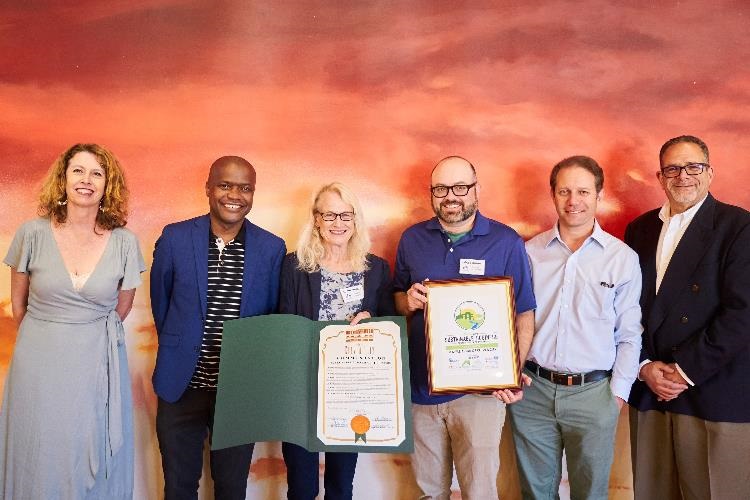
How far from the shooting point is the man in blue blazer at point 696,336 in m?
2.40

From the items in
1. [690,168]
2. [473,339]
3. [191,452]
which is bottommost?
[191,452]

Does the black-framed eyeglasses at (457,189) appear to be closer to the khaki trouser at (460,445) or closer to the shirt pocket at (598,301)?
the shirt pocket at (598,301)

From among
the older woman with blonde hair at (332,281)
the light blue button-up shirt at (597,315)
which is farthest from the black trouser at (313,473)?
the light blue button-up shirt at (597,315)

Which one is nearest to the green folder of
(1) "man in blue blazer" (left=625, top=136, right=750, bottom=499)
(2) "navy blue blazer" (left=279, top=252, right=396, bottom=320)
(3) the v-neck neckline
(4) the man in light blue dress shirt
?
(2) "navy blue blazer" (left=279, top=252, right=396, bottom=320)

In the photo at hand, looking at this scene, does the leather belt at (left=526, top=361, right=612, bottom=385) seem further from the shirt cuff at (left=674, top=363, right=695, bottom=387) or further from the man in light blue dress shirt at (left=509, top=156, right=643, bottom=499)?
the shirt cuff at (left=674, top=363, right=695, bottom=387)

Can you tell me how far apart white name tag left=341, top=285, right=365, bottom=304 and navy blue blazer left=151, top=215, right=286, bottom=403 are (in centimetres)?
37

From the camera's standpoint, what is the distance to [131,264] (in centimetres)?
243

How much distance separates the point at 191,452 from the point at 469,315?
4.97 feet

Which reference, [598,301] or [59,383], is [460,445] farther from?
[59,383]

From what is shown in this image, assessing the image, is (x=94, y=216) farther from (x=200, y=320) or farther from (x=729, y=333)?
(x=729, y=333)

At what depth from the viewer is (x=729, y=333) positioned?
2359 mm

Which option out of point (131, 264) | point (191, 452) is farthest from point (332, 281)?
point (191, 452)

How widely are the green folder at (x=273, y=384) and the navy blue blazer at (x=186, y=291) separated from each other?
249mm

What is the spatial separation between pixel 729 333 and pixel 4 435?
3.26 metres
